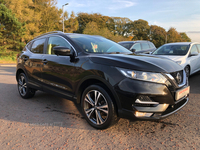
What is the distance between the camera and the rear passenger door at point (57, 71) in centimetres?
326

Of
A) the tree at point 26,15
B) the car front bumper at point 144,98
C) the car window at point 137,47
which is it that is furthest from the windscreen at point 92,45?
the tree at point 26,15

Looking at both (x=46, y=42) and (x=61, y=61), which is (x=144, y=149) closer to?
(x=61, y=61)

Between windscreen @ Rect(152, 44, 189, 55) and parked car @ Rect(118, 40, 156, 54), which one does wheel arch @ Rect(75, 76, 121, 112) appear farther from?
parked car @ Rect(118, 40, 156, 54)

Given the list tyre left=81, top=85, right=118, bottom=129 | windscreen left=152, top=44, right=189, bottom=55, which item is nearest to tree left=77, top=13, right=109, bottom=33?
windscreen left=152, top=44, right=189, bottom=55

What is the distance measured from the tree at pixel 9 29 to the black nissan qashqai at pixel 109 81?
21.6 metres


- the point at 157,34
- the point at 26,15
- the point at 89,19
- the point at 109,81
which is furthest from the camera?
the point at 157,34

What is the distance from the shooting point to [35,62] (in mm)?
4168

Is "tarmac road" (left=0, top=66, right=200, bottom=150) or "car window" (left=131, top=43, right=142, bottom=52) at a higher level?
"car window" (left=131, top=43, right=142, bottom=52)

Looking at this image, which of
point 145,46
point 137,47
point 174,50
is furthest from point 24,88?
point 145,46

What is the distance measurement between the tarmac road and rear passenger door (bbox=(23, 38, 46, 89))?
737 mm

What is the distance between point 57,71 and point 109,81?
4.35ft

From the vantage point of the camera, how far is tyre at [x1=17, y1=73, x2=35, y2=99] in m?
4.67

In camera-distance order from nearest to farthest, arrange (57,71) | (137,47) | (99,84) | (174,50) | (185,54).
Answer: (99,84) < (57,71) < (185,54) < (174,50) < (137,47)

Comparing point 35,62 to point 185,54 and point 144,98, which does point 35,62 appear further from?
point 185,54
